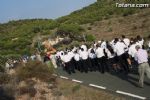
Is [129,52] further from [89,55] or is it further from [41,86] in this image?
[41,86]

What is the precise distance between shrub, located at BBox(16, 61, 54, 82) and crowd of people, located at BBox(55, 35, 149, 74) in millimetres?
1704

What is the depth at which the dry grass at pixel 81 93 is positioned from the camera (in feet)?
61.1

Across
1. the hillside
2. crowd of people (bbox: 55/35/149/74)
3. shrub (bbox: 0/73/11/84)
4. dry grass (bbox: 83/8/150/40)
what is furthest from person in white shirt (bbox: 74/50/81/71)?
dry grass (bbox: 83/8/150/40)

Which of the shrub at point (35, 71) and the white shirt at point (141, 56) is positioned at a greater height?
the white shirt at point (141, 56)

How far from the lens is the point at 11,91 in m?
28.6

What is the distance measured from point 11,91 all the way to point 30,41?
5935 cm

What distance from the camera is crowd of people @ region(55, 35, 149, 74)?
23.1 meters

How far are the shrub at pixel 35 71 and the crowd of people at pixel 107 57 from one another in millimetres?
1704

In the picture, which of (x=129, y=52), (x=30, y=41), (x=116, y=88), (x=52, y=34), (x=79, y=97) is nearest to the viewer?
(x=116, y=88)

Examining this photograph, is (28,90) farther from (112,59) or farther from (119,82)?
(119,82)

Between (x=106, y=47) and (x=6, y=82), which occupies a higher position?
(x=106, y=47)

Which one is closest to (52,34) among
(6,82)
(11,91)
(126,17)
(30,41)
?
(30,41)

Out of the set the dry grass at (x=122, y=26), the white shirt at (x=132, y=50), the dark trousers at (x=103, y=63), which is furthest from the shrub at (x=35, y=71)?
the dry grass at (x=122, y=26)

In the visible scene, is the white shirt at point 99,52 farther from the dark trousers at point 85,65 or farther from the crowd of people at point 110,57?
the dark trousers at point 85,65
